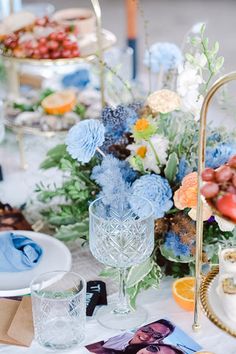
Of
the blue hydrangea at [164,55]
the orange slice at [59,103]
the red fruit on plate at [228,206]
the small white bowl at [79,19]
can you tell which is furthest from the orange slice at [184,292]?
the small white bowl at [79,19]

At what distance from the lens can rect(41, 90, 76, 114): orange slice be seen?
2418 mm

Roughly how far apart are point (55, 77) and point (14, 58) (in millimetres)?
570

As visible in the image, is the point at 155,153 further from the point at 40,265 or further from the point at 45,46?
the point at 45,46

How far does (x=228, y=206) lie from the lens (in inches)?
43.8

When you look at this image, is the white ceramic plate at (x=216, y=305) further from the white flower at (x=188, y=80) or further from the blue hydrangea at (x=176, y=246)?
the white flower at (x=188, y=80)

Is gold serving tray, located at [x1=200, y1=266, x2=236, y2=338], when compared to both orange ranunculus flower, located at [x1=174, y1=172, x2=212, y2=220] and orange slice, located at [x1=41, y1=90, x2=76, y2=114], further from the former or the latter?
orange slice, located at [x1=41, y1=90, x2=76, y2=114]

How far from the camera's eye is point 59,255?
1.68 metres

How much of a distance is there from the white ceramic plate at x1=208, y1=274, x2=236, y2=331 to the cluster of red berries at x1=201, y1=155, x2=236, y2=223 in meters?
0.26

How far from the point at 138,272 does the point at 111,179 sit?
21 centimetres

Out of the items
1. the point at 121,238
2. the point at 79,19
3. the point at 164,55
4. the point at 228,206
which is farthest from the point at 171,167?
the point at 79,19

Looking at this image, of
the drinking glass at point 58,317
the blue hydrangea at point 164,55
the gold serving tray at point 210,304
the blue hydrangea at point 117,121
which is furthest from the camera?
the blue hydrangea at point 164,55

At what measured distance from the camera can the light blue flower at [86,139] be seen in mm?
1580

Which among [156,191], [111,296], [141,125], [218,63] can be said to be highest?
[218,63]

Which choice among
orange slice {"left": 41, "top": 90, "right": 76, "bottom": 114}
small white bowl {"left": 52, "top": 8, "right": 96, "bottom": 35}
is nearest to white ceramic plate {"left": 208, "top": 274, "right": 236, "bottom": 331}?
orange slice {"left": 41, "top": 90, "right": 76, "bottom": 114}
